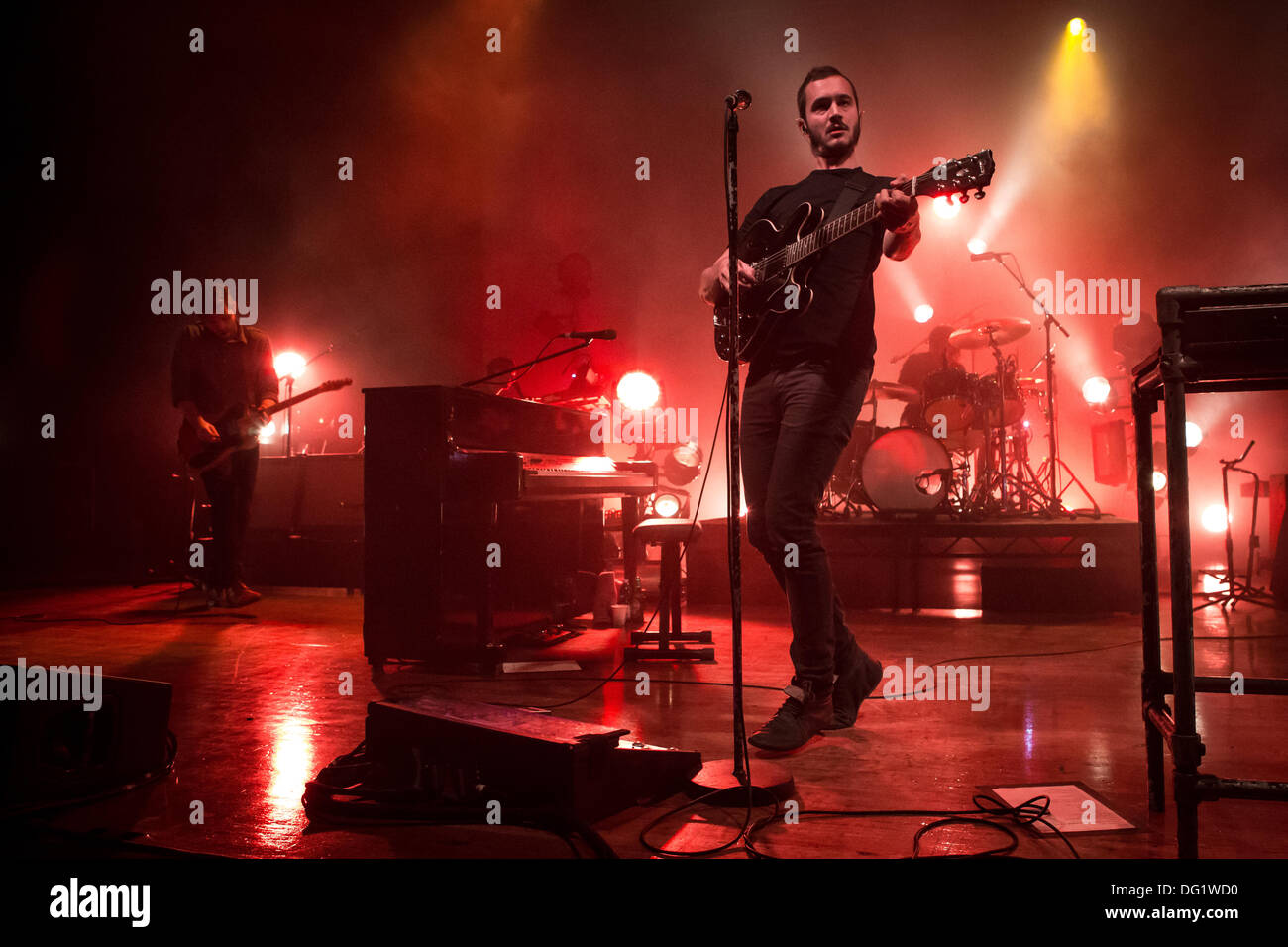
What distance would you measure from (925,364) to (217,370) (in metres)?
5.30

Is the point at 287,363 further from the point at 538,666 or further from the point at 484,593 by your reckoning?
the point at 538,666

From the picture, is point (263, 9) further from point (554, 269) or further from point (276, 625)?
point (276, 625)

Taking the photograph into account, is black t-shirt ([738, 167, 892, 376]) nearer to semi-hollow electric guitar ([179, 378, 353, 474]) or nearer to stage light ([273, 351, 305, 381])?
semi-hollow electric guitar ([179, 378, 353, 474])

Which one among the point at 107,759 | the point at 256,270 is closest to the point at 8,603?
the point at 256,270

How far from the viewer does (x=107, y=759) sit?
74.5 inches

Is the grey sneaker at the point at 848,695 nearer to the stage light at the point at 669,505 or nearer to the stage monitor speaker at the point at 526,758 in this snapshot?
the stage monitor speaker at the point at 526,758

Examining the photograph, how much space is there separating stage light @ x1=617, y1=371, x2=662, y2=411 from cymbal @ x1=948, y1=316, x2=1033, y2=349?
2517 mm

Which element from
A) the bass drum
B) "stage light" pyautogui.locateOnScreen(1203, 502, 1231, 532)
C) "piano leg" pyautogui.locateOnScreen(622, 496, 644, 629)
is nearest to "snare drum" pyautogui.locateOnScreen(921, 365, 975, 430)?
the bass drum

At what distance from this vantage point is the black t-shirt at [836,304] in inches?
91.8

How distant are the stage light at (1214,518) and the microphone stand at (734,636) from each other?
7.26 metres

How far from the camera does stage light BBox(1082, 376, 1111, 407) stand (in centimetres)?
749

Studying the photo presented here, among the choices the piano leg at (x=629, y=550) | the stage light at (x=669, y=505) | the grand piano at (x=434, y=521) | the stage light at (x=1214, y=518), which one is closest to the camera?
the grand piano at (x=434, y=521)

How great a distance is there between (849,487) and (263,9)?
6116 mm

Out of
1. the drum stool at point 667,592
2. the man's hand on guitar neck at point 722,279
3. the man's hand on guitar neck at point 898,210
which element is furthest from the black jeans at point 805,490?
the drum stool at point 667,592
